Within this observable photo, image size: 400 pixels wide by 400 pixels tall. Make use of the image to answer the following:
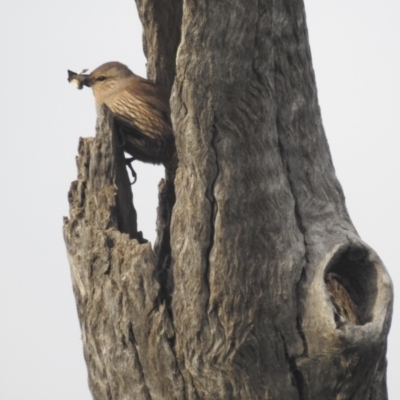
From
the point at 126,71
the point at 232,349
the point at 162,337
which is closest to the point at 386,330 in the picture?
the point at 232,349

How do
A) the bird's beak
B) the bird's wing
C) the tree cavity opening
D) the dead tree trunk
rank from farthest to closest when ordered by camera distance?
the bird's beak < the bird's wing < the tree cavity opening < the dead tree trunk

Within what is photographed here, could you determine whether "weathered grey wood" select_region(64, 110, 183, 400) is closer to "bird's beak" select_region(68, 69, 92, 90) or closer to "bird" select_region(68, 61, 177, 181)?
"bird" select_region(68, 61, 177, 181)

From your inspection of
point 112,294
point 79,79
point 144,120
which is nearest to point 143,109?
point 144,120

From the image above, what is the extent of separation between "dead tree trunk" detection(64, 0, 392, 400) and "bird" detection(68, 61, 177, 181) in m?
0.83

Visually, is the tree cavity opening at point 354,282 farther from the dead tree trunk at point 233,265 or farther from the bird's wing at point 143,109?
the bird's wing at point 143,109

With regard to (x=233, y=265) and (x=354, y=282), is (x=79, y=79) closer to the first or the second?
(x=233, y=265)

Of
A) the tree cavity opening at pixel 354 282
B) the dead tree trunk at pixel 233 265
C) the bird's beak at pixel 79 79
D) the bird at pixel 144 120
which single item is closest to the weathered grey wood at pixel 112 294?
the dead tree trunk at pixel 233 265

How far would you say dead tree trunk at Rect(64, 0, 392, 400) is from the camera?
4527 mm

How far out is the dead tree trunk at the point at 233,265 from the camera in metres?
4.53

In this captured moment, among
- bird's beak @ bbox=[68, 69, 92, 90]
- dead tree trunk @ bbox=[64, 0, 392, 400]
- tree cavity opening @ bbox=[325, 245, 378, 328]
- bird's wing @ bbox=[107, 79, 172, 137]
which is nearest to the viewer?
dead tree trunk @ bbox=[64, 0, 392, 400]

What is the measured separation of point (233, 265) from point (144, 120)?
136 cm

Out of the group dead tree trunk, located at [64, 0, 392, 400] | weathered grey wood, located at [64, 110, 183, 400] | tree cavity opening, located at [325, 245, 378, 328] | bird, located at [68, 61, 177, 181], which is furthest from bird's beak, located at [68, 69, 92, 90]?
tree cavity opening, located at [325, 245, 378, 328]

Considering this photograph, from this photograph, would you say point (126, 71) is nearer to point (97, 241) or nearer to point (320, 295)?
point (97, 241)

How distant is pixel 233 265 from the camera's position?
15.0 feet
